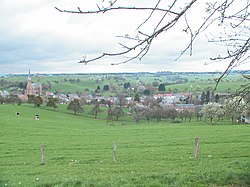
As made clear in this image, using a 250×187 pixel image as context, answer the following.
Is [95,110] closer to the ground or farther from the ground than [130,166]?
closer to the ground

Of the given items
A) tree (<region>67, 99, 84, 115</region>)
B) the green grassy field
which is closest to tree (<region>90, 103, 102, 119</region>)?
tree (<region>67, 99, 84, 115</region>)

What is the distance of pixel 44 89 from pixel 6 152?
538 ft

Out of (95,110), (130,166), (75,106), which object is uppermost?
(130,166)

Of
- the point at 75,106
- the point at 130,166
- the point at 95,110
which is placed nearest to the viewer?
the point at 130,166

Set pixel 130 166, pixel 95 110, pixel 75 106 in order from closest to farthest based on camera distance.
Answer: pixel 130 166, pixel 95 110, pixel 75 106

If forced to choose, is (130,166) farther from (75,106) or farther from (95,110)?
(75,106)

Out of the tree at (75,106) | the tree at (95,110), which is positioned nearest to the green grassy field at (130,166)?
the tree at (95,110)

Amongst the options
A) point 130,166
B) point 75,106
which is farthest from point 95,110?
point 130,166

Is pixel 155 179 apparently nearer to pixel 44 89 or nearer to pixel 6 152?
pixel 6 152

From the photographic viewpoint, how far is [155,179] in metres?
9.90

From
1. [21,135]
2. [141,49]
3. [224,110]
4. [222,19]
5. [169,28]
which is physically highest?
[222,19]

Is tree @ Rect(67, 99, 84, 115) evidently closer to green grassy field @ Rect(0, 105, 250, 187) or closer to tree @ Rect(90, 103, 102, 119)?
tree @ Rect(90, 103, 102, 119)

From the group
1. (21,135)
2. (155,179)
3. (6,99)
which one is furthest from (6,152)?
(6,99)

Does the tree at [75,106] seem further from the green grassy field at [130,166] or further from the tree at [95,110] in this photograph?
the green grassy field at [130,166]
